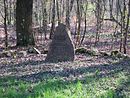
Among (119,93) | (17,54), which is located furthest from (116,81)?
(17,54)

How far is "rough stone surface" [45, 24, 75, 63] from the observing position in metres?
14.8

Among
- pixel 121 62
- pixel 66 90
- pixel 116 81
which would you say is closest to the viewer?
pixel 66 90

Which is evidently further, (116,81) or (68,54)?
(68,54)

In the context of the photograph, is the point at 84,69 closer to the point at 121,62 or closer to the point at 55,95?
the point at 121,62

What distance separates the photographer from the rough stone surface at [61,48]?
14.8 m

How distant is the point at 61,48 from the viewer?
49.3 ft

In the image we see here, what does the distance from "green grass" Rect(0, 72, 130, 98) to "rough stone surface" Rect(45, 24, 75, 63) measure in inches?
162

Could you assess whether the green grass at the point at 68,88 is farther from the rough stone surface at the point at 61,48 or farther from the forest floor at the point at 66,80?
the rough stone surface at the point at 61,48

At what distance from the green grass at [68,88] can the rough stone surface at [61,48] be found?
Result: 13.5 ft

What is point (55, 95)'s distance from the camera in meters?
8.21

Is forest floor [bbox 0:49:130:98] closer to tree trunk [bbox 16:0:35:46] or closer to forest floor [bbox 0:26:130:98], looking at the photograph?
forest floor [bbox 0:26:130:98]

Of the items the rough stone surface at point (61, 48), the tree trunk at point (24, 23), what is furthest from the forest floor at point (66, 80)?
the tree trunk at point (24, 23)

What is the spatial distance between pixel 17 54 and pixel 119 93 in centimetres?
916

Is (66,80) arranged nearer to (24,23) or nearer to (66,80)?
(66,80)
